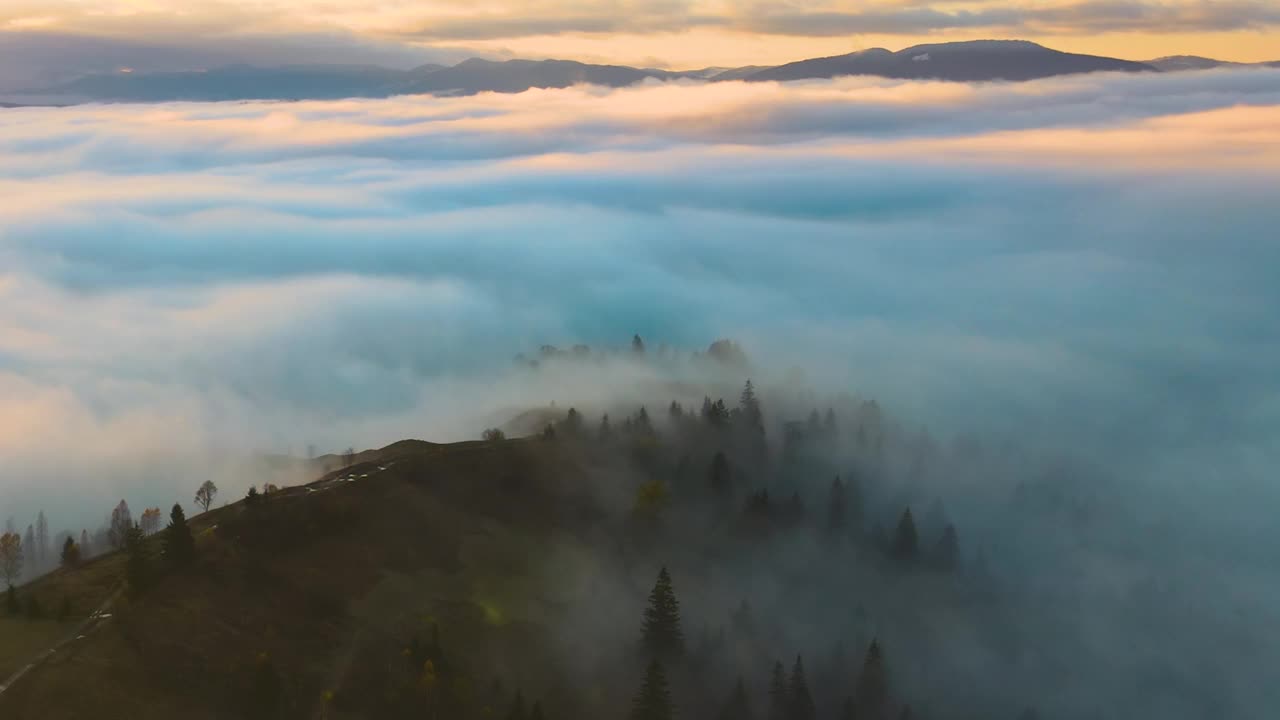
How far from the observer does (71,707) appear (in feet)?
302

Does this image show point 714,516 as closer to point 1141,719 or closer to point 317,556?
point 317,556

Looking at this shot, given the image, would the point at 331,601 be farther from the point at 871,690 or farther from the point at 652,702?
the point at 871,690

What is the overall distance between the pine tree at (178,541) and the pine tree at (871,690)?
116 metres

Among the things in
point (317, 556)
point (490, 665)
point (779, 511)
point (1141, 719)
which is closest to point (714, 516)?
point (779, 511)

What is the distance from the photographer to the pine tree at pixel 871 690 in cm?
14938

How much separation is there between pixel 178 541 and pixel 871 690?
121 meters

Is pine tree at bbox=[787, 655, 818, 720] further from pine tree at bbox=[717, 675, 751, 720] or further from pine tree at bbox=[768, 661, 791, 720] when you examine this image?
pine tree at bbox=[717, 675, 751, 720]

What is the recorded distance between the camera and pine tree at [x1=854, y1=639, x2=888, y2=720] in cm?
14938

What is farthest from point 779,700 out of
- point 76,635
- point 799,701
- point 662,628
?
point 76,635

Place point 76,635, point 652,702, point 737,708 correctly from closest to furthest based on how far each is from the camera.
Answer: point 76,635 → point 652,702 → point 737,708

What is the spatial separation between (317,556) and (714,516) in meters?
91.2

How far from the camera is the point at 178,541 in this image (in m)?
122

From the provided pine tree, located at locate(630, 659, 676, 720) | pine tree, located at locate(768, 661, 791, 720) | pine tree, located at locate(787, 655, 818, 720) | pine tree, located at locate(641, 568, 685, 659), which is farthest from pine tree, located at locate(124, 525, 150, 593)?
pine tree, located at locate(787, 655, 818, 720)

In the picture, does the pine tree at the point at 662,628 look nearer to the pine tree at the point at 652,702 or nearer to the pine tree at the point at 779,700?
the pine tree at the point at 779,700
